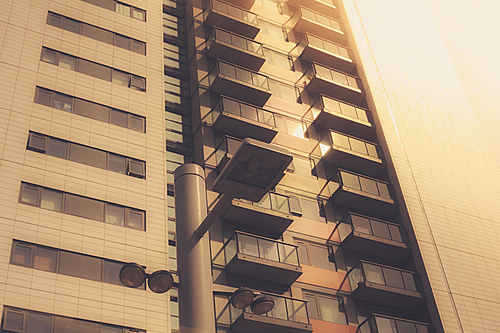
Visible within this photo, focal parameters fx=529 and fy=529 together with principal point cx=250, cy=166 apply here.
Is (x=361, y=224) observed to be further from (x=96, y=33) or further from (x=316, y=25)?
(x=96, y=33)

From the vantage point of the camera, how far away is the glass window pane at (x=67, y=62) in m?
28.5

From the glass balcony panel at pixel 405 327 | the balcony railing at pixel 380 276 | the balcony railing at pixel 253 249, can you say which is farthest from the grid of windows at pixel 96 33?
the glass balcony panel at pixel 405 327

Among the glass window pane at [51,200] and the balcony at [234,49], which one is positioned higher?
the balcony at [234,49]

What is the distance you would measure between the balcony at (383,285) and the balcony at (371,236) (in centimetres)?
165

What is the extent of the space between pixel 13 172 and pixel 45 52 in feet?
28.2

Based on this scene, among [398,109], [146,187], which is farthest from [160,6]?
[398,109]

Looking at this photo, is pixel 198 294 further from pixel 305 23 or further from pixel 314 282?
pixel 305 23

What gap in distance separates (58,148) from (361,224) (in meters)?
17.0

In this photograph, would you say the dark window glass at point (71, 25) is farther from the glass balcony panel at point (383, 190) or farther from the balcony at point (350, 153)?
the glass balcony panel at point (383, 190)

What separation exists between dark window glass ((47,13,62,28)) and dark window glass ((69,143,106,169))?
8.92 meters

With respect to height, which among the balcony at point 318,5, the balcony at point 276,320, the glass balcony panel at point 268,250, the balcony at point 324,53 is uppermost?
the balcony at point 318,5

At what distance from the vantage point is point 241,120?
31.3 m

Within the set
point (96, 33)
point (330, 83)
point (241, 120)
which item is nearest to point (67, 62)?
point (96, 33)

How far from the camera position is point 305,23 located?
4194 centimetres
